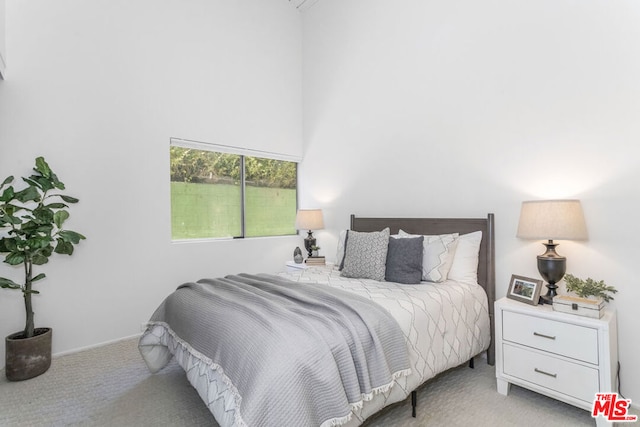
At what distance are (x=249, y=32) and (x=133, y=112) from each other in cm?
180

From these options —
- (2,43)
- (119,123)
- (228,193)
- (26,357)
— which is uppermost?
(2,43)

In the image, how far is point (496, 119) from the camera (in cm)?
267

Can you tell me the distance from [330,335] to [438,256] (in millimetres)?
1401

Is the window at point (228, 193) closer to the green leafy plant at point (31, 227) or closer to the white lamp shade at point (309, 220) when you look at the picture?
the white lamp shade at point (309, 220)

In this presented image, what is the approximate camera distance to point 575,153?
2.27 meters

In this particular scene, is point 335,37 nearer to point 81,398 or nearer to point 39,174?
point 39,174

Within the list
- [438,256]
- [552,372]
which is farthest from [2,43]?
[552,372]

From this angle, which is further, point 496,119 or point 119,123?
point 119,123

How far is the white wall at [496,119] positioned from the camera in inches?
82.5

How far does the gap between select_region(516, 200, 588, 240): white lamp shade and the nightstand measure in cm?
47

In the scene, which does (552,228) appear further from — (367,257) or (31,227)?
(31,227)

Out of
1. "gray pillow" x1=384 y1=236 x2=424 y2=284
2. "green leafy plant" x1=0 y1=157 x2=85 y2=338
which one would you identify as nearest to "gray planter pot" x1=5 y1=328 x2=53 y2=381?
"green leafy plant" x1=0 y1=157 x2=85 y2=338

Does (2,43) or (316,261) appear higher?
(2,43)

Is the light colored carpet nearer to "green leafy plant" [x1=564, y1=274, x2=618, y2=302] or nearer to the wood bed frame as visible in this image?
the wood bed frame
